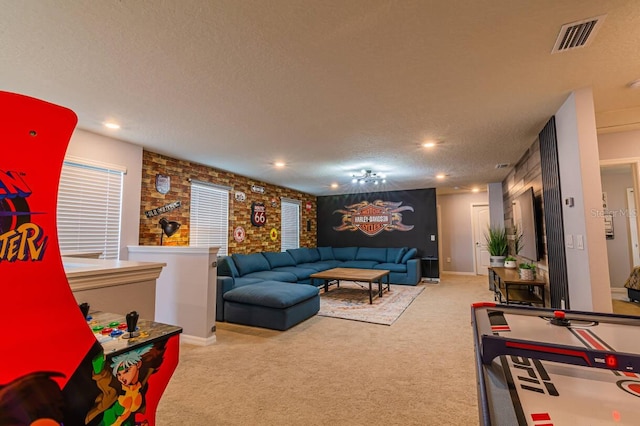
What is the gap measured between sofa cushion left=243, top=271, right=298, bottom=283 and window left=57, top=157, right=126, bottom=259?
2174 millimetres

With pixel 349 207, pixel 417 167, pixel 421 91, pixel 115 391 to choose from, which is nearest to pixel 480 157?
pixel 417 167

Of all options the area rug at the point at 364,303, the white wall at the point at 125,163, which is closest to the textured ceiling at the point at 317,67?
the white wall at the point at 125,163

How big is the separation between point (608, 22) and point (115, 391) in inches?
114

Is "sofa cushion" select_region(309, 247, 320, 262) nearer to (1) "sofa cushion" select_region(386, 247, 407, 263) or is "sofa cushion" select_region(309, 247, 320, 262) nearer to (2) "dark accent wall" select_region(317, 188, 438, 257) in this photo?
(2) "dark accent wall" select_region(317, 188, 438, 257)

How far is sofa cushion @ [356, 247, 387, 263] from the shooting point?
7.60m

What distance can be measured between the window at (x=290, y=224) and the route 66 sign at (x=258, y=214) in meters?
0.81

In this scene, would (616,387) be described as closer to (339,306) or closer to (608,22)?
(608,22)

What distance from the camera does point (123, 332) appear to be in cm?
108

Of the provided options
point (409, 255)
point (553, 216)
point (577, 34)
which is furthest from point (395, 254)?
point (577, 34)

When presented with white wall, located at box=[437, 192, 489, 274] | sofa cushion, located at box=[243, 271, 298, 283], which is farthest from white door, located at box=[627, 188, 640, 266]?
sofa cushion, located at box=[243, 271, 298, 283]

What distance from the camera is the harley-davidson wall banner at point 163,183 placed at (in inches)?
169

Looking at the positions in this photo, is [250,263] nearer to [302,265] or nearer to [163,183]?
[302,265]

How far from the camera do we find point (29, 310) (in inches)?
24.3

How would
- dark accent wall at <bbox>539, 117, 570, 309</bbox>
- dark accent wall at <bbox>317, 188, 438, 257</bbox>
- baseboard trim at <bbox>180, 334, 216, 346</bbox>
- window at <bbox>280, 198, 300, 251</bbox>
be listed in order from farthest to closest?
dark accent wall at <bbox>317, 188, 438, 257</bbox>
window at <bbox>280, 198, 300, 251</bbox>
baseboard trim at <bbox>180, 334, 216, 346</bbox>
dark accent wall at <bbox>539, 117, 570, 309</bbox>
